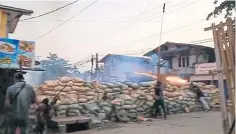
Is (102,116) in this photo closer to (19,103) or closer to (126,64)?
(19,103)

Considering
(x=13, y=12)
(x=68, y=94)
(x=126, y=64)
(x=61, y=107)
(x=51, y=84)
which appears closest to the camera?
(x=61, y=107)

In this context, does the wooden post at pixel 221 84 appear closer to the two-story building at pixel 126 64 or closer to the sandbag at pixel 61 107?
the sandbag at pixel 61 107

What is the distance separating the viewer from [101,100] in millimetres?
12039

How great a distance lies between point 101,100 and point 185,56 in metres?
23.1

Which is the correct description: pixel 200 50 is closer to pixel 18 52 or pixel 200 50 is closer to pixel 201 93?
pixel 201 93

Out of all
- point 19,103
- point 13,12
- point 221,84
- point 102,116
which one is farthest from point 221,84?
point 13,12

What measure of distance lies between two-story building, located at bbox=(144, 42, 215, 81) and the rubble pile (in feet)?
52.0

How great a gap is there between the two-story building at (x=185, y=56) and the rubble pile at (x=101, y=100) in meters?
15.9

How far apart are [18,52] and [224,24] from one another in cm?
731

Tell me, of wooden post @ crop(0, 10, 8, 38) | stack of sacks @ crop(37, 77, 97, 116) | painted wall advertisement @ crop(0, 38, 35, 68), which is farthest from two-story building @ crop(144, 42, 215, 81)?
painted wall advertisement @ crop(0, 38, 35, 68)

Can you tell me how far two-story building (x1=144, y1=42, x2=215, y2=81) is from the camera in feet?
103

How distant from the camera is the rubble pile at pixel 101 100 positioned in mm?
11062

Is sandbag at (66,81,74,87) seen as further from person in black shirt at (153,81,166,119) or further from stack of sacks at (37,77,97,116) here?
person in black shirt at (153,81,166,119)

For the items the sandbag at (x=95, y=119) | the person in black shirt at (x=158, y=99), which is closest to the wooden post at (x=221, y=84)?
the sandbag at (x=95, y=119)
